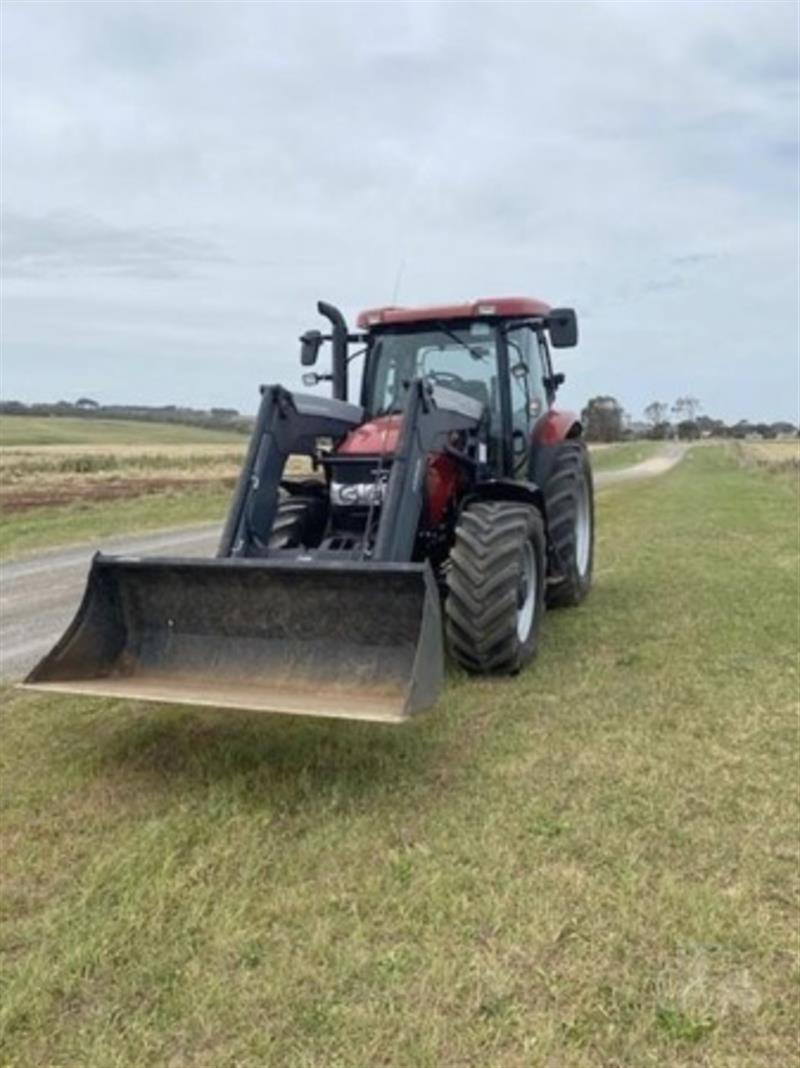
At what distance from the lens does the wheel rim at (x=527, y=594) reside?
6.01m

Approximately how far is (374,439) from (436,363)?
114 cm

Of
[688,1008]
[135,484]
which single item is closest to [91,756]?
[688,1008]

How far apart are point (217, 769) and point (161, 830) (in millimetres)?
692

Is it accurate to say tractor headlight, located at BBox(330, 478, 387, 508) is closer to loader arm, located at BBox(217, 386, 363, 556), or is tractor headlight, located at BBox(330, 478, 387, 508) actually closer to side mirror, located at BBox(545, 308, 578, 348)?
loader arm, located at BBox(217, 386, 363, 556)

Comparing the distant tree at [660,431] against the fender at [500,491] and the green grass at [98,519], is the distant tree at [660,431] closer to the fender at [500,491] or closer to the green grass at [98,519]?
Result: the green grass at [98,519]

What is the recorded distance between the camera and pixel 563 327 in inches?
281

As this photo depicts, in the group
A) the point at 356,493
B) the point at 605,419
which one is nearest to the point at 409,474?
the point at 356,493

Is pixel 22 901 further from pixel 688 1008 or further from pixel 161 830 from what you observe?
pixel 688 1008

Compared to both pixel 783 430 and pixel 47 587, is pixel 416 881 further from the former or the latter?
pixel 783 430

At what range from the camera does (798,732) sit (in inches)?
193

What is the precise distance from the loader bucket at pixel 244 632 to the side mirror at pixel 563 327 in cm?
329

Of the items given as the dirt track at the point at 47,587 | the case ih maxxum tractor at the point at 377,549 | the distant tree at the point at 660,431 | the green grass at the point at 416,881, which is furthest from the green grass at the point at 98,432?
the green grass at the point at 416,881

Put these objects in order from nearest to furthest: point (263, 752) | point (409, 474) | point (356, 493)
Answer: point (263, 752) < point (409, 474) < point (356, 493)

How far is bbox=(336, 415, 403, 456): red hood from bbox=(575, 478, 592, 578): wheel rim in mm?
2229
